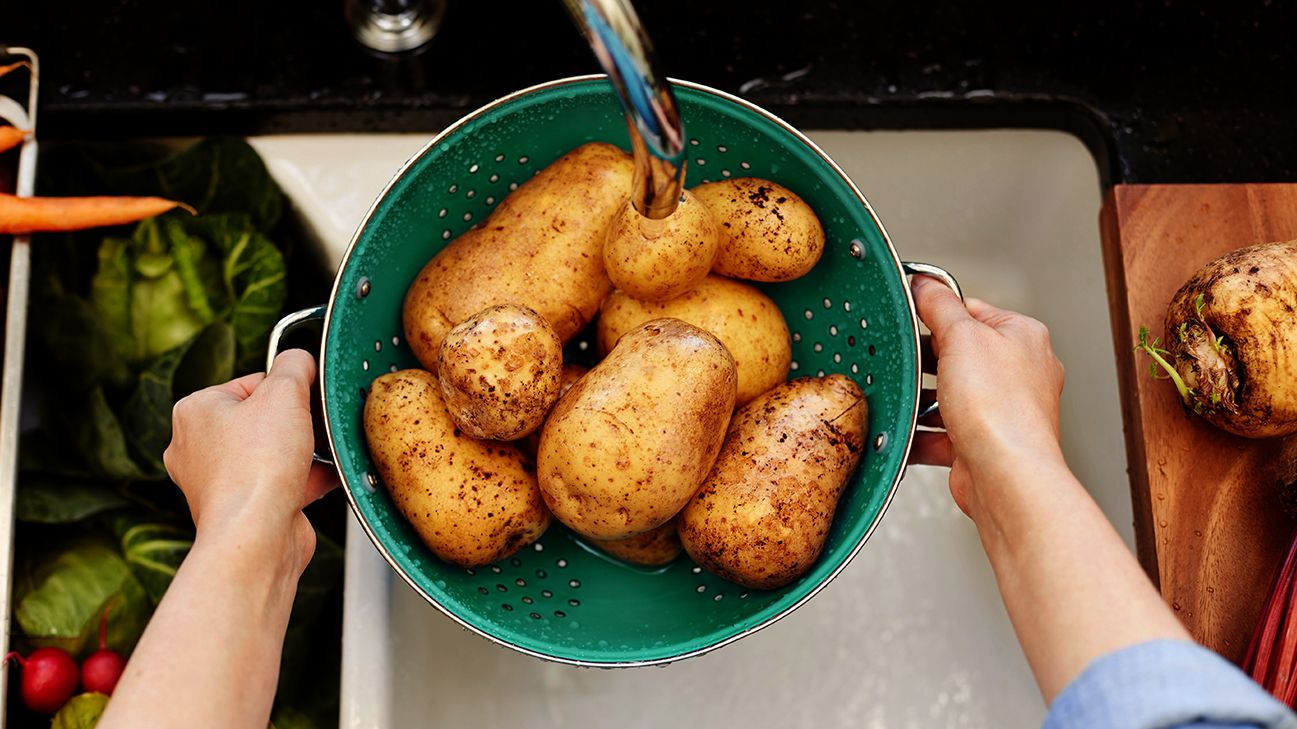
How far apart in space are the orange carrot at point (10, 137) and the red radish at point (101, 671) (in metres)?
0.42

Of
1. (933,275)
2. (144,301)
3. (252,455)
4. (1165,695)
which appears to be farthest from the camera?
(144,301)

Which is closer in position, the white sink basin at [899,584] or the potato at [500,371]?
the potato at [500,371]

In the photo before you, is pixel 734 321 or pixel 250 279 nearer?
pixel 734 321

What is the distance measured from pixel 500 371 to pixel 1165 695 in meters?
0.44

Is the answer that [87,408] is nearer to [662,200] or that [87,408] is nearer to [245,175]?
[245,175]

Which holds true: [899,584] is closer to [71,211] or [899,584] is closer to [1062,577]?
[1062,577]

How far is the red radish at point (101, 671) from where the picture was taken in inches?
34.1

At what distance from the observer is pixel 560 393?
0.77 m

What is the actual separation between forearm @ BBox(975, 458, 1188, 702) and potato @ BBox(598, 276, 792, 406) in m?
0.22

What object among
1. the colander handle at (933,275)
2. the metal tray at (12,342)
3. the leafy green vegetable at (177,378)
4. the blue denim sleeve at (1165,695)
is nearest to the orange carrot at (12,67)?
the metal tray at (12,342)

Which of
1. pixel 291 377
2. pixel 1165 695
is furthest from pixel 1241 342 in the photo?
pixel 291 377

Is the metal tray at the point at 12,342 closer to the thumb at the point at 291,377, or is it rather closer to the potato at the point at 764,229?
the thumb at the point at 291,377

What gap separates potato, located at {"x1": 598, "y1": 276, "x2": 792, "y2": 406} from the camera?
2.60ft

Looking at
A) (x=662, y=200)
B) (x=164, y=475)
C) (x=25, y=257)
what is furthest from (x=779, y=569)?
(x=25, y=257)
